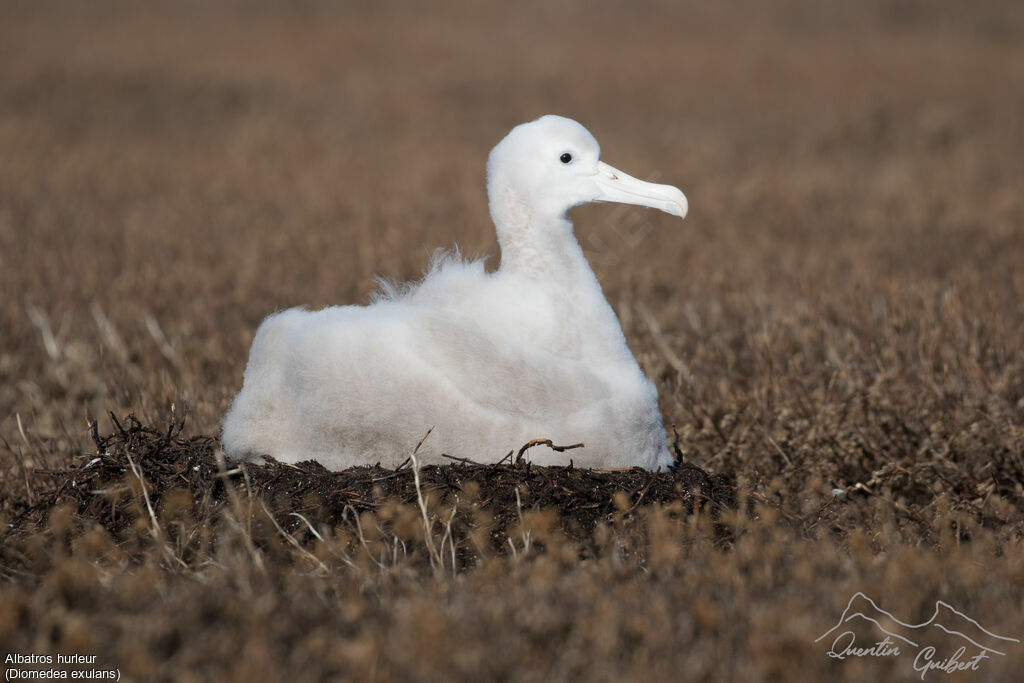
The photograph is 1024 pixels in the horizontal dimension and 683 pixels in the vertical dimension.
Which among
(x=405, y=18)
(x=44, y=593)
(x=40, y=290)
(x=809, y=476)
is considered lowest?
(x=809, y=476)

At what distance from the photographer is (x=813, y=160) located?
1479 cm

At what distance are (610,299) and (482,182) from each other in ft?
18.0

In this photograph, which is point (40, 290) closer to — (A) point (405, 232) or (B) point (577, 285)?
(A) point (405, 232)

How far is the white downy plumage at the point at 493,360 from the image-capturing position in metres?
3.67

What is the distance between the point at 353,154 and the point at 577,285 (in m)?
11.3

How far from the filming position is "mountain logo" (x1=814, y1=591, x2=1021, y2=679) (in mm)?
2783

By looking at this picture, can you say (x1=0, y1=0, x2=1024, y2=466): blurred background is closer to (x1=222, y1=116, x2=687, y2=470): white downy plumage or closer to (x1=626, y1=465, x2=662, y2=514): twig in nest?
A: (x1=222, y1=116, x2=687, y2=470): white downy plumage

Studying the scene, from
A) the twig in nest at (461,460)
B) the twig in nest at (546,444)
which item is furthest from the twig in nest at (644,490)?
the twig in nest at (461,460)

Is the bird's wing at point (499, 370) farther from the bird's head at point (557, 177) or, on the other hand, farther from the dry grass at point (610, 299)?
the bird's head at point (557, 177)

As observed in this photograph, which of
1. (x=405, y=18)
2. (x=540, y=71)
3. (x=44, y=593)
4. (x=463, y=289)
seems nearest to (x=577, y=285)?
(x=463, y=289)

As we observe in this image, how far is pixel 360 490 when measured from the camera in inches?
151

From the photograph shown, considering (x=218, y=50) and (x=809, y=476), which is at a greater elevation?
(x=218, y=50)

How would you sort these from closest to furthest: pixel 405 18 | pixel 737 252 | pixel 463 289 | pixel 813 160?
pixel 463 289
pixel 737 252
pixel 813 160
pixel 405 18

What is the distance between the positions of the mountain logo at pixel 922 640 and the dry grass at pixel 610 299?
61 millimetres
